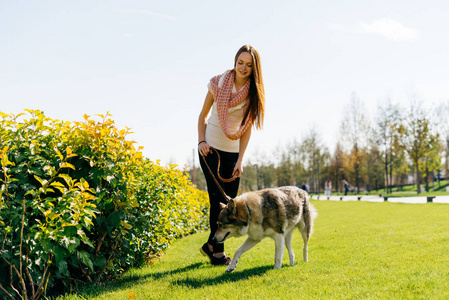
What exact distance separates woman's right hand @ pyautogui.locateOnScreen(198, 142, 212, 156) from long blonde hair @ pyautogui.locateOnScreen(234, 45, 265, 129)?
675mm

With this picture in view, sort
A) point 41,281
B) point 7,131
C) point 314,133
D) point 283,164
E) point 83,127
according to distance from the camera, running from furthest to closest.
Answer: point 283,164, point 314,133, point 83,127, point 7,131, point 41,281

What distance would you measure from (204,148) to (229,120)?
57 cm

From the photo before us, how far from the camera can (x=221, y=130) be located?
537 centimetres

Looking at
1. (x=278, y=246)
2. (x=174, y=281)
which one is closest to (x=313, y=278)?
(x=278, y=246)

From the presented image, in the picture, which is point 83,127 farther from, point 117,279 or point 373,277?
point 373,277

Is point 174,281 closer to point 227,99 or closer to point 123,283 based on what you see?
point 123,283

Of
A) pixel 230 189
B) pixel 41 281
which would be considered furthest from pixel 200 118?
pixel 41 281

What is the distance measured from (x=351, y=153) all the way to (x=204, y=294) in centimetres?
4618

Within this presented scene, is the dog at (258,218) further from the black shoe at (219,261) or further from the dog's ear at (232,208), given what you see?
the black shoe at (219,261)

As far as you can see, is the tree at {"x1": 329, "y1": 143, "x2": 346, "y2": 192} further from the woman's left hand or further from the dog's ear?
the dog's ear

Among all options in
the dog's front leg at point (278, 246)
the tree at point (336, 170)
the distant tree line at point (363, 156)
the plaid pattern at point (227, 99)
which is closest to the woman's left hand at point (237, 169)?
the plaid pattern at point (227, 99)

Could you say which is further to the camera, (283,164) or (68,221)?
(283,164)

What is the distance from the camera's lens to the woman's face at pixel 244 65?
5.06m

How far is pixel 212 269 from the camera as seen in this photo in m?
5.22
